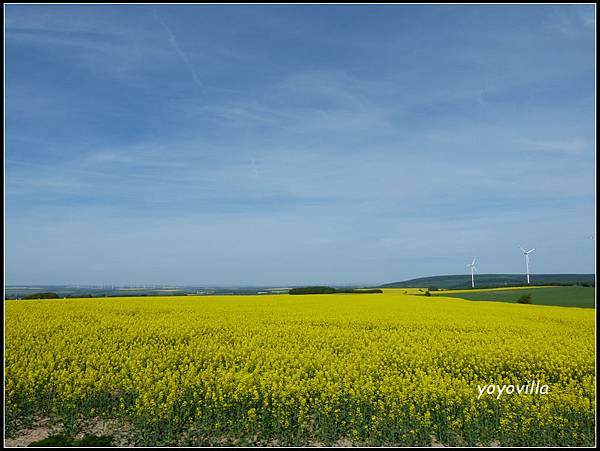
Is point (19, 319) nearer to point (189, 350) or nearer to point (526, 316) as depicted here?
point (189, 350)

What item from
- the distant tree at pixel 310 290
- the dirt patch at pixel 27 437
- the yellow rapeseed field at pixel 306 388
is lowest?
the distant tree at pixel 310 290

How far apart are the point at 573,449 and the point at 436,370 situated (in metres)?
3.11

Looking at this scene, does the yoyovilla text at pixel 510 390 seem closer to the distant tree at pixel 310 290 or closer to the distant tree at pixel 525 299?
the distant tree at pixel 525 299

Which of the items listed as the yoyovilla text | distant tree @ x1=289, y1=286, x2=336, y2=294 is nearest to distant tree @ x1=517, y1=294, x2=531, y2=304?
distant tree @ x1=289, y1=286, x2=336, y2=294

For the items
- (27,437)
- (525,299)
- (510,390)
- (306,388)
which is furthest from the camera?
(525,299)

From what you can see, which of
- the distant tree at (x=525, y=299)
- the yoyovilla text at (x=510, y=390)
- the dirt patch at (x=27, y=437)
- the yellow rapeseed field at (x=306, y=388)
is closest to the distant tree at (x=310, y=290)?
the distant tree at (x=525, y=299)

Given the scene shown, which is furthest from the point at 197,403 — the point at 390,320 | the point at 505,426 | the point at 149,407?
the point at 390,320

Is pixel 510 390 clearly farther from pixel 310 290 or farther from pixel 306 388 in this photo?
pixel 310 290

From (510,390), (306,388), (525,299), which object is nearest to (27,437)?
(306,388)

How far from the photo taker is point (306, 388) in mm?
7234

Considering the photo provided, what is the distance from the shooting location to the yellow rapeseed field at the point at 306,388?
654 centimetres

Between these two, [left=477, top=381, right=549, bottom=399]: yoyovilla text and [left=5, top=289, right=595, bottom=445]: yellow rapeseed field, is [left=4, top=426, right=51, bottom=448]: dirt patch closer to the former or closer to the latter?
[left=5, top=289, right=595, bottom=445]: yellow rapeseed field

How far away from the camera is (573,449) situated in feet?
19.7

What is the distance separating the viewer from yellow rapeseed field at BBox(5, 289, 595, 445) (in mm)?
6543
